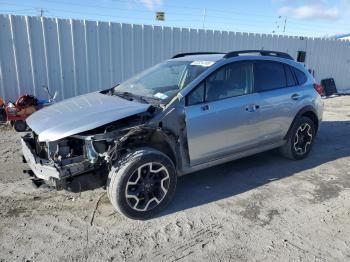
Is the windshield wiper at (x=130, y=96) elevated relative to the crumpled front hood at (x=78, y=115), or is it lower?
elevated

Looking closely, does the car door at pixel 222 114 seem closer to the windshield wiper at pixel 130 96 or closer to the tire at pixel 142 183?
the tire at pixel 142 183

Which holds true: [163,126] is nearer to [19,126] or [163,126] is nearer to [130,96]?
[130,96]

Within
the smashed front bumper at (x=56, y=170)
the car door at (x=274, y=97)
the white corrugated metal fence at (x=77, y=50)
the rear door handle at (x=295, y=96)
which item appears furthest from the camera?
the white corrugated metal fence at (x=77, y=50)

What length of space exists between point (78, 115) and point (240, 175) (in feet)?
8.32

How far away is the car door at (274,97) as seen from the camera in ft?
15.1

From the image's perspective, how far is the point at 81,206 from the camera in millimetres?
3857

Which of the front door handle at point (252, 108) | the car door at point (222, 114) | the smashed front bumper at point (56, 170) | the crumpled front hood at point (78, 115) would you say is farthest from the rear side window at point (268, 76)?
the smashed front bumper at point (56, 170)

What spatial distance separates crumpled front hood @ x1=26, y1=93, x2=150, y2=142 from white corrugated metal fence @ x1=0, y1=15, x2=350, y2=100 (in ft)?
14.3

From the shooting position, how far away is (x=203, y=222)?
3570 millimetres

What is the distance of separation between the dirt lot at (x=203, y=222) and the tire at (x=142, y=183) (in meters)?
0.16

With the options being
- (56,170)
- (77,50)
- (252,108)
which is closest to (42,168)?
(56,170)

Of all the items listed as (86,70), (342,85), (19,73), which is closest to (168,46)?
(86,70)

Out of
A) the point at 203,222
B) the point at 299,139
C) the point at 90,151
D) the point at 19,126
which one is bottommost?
the point at 19,126

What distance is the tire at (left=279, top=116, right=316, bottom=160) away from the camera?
17.1 ft
